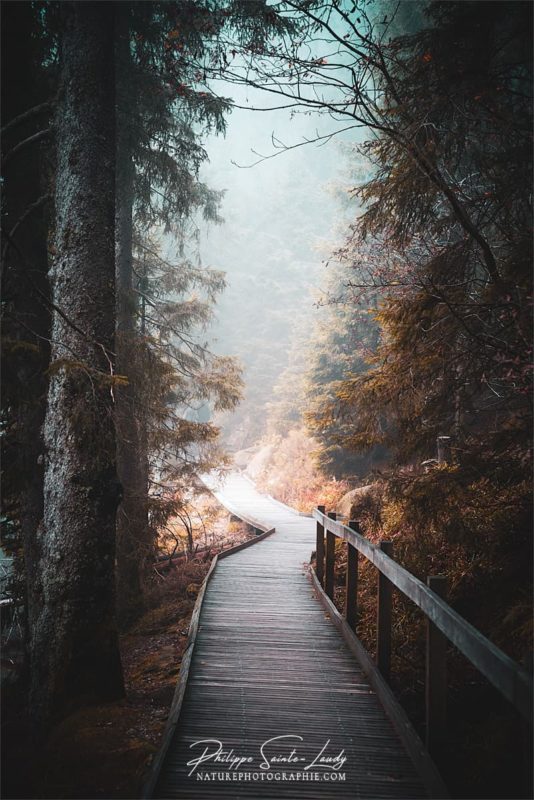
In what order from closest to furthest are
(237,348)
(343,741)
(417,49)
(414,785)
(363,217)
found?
(414,785) < (343,741) < (417,49) < (363,217) < (237,348)

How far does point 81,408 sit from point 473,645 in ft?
12.7

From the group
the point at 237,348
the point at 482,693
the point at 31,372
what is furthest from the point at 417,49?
the point at 237,348

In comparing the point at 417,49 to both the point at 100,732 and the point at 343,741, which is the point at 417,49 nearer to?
the point at 343,741

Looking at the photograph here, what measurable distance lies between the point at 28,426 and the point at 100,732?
340 cm

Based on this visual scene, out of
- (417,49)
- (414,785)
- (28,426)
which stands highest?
(417,49)

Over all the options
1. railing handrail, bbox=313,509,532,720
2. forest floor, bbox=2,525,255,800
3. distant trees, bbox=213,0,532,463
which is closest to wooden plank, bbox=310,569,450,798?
railing handrail, bbox=313,509,532,720

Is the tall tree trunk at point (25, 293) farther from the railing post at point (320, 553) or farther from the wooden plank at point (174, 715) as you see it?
the railing post at point (320, 553)

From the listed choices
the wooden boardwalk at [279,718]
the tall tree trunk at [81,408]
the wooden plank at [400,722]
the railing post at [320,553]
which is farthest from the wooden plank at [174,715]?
the railing post at [320,553]

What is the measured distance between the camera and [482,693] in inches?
155

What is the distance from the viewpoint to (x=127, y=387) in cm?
852

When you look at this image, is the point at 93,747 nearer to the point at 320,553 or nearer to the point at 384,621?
the point at 384,621

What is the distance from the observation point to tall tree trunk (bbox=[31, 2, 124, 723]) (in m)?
4.59

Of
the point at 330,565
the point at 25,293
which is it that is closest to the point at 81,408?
the point at 25,293
